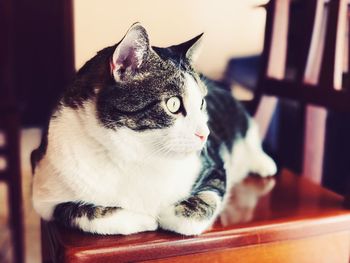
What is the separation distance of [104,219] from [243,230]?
0.71 feet

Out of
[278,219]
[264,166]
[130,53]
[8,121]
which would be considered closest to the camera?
[130,53]

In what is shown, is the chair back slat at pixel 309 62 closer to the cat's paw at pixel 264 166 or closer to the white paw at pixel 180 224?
the cat's paw at pixel 264 166

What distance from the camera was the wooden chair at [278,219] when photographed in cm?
61

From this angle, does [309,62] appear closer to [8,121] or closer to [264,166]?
[264,166]

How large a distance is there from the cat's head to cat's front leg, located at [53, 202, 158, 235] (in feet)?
0.33

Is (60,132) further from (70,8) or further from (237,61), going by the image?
(237,61)

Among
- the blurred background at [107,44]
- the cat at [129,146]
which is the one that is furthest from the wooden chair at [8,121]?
the cat at [129,146]

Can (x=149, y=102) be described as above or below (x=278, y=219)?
above

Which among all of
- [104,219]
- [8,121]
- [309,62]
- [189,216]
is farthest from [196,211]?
[8,121]

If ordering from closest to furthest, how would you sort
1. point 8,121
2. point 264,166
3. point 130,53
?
1. point 130,53
2. point 264,166
3. point 8,121

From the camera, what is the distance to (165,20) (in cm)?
73

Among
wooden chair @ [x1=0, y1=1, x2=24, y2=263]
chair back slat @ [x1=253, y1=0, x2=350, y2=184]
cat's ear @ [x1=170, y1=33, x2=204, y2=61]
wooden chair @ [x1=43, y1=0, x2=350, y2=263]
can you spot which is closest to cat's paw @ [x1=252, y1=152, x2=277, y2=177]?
wooden chair @ [x1=43, y1=0, x2=350, y2=263]

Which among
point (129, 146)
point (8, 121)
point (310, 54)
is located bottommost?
point (8, 121)

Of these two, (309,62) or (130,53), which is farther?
(309,62)
